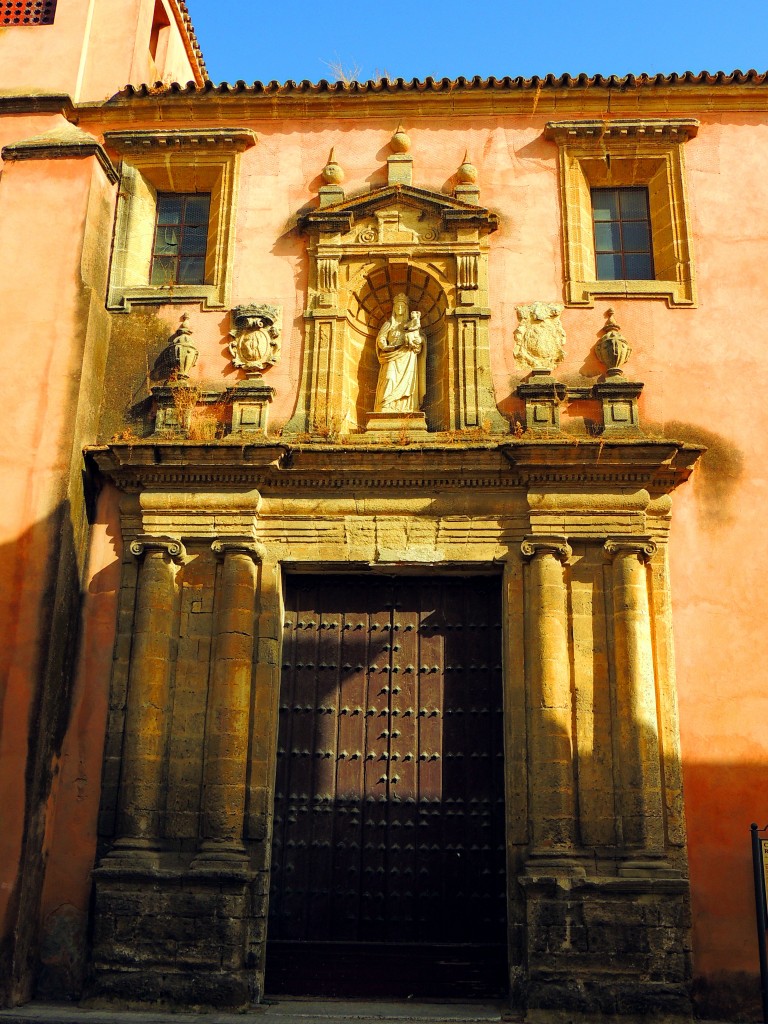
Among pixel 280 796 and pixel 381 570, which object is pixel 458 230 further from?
pixel 280 796

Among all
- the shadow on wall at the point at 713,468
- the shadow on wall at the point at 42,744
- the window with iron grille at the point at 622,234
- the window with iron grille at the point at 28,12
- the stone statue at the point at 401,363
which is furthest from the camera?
the window with iron grille at the point at 28,12

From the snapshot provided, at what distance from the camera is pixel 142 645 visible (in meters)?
8.91

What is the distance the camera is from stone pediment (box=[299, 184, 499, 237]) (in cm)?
1015

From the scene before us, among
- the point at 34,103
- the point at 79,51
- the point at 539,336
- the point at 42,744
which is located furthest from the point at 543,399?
the point at 79,51

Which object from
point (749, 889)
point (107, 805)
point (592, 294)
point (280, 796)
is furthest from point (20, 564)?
point (749, 889)

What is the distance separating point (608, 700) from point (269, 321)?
425 centimetres

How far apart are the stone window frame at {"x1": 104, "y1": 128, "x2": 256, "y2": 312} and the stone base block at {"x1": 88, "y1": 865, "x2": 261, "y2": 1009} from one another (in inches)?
193

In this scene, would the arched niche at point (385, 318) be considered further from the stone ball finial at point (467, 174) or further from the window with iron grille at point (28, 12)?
the window with iron grille at point (28, 12)

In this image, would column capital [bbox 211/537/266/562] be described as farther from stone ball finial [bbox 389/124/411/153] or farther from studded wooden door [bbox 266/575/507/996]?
stone ball finial [bbox 389/124/411/153]

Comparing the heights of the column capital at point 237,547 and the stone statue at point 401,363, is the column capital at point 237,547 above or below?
below

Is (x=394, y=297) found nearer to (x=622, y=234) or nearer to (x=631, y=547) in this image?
→ (x=622, y=234)

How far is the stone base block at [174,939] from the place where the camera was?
805 centimetres

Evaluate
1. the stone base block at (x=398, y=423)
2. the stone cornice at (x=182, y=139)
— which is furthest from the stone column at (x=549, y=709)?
the stone cornice at (x=182, y=139)

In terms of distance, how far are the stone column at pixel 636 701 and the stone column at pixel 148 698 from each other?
3414 mm
